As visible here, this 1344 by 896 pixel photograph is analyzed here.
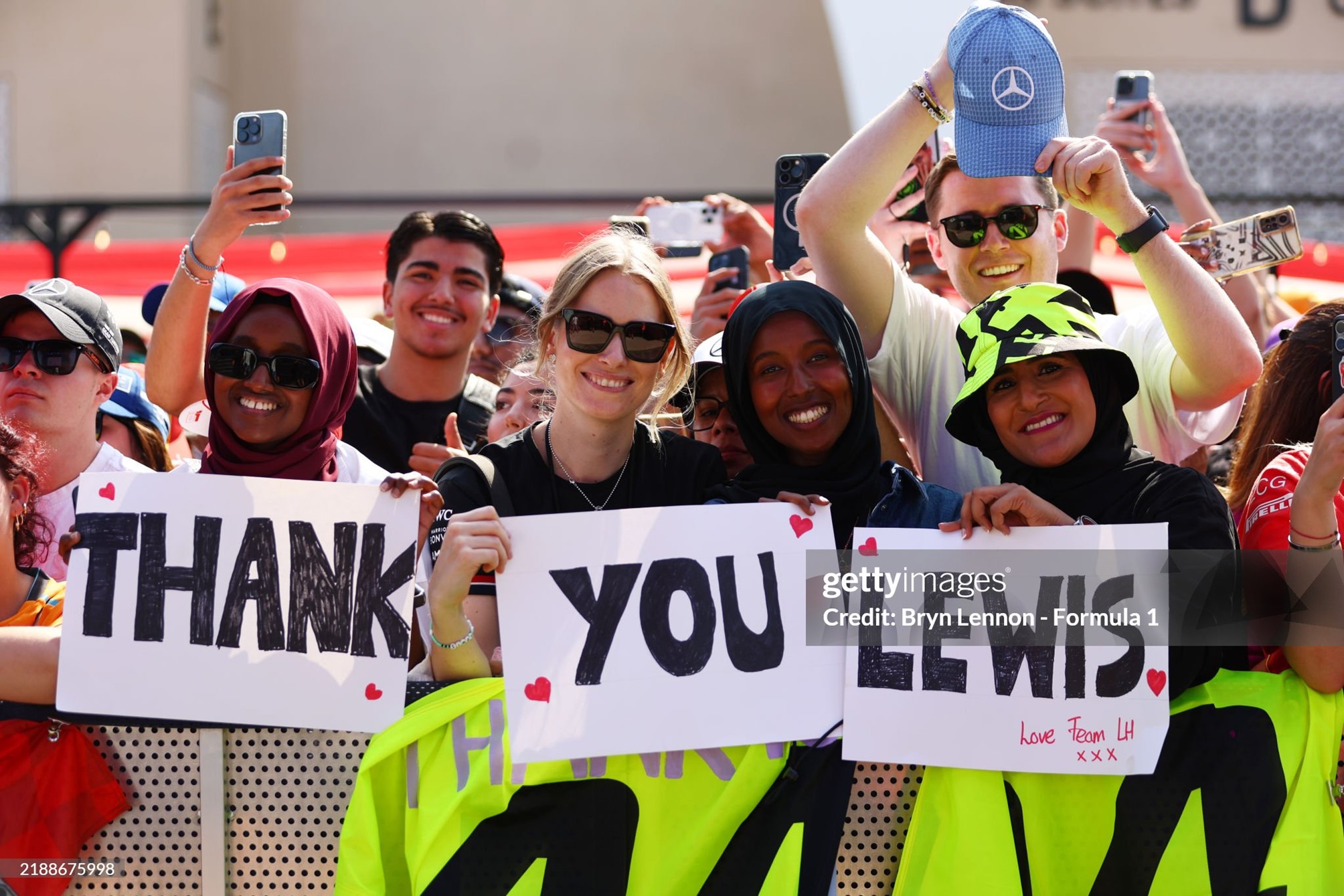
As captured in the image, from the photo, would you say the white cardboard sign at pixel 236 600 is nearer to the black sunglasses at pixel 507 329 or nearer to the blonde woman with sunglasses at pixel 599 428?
the blonde woman with sunglasses at pixel 599 428

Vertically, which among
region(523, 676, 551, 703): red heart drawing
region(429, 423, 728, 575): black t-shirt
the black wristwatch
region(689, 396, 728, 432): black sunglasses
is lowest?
region(523, 676, 551, 703): red heart drawing

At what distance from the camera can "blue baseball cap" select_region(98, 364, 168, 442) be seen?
3.70m

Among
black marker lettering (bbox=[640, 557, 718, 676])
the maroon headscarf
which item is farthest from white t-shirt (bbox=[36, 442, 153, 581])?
black marker lettering (bbox=[640, 557, 718, 676])

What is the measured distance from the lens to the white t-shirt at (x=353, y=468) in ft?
9.66

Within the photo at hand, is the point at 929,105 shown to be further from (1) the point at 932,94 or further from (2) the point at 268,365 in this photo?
(2) the point at 268,365

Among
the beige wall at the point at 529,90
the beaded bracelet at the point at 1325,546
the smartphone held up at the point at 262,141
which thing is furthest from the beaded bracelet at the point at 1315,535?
the beige wall at the point at 529,90

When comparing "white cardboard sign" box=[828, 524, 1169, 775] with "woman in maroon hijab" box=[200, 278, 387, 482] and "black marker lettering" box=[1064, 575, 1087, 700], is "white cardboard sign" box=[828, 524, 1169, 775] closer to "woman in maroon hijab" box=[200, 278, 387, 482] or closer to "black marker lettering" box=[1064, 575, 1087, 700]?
"black marker lettering" box=[1064, 575, 1087, 700]

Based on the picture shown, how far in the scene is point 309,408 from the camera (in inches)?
112

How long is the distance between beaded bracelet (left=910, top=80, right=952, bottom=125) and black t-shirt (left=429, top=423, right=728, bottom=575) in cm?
88

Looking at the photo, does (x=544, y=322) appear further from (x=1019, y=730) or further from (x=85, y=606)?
(x=1019, y=730)

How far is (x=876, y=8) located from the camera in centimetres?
721

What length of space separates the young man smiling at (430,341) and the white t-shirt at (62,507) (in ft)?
2.60

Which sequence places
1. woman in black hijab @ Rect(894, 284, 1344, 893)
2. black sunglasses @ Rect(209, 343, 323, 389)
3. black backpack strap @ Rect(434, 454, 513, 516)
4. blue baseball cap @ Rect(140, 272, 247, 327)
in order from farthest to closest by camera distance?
blue baseball cap @ Rect(140, 272, 247, 327)
black sunglasses @ Rect(209, 343, 323, 389)
black backpack strap @ Rect(434, 454, 513, 516)
woman in black hijab @ Rect(894, 284, 1344, 893)

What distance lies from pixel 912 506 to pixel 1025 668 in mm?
373
